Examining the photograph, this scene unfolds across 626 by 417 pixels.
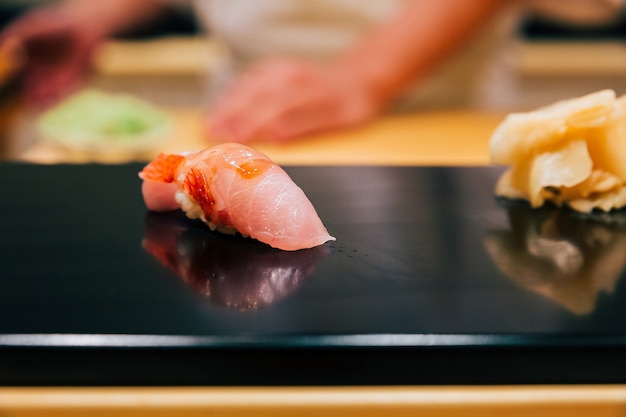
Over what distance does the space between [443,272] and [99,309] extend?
387 mm

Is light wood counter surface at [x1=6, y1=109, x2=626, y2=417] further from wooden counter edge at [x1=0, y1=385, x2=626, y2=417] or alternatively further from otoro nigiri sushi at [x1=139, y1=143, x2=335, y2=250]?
otoro nigiri sushi at [x1=139, y1=143, x2=335, y2=250]

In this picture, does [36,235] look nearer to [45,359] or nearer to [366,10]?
[45,359]

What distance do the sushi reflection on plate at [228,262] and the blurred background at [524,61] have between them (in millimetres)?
3896

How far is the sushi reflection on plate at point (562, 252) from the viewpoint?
79 centimetres

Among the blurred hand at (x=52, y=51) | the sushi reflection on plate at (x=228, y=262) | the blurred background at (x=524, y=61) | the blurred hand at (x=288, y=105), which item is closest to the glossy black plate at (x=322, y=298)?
the sushi reflection on plate at (x=228, y=262)

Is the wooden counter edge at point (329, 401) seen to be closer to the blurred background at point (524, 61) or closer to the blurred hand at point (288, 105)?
the blurred hand at point (288, 105)

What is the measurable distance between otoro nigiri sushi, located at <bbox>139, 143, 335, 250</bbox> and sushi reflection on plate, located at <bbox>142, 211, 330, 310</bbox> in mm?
17

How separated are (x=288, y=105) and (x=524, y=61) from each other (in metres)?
3.23

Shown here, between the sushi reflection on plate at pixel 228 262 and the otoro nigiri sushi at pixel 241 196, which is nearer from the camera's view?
the sushi reflection on plate at pixel 228 262

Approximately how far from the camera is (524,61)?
4.85 meters

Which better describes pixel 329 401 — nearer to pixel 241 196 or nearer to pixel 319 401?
pixel 319 401

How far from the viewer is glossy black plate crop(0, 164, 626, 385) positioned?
0.68 m

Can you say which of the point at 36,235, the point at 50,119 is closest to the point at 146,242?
the point at 36,235

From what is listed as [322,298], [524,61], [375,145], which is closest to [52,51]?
[375,145]
